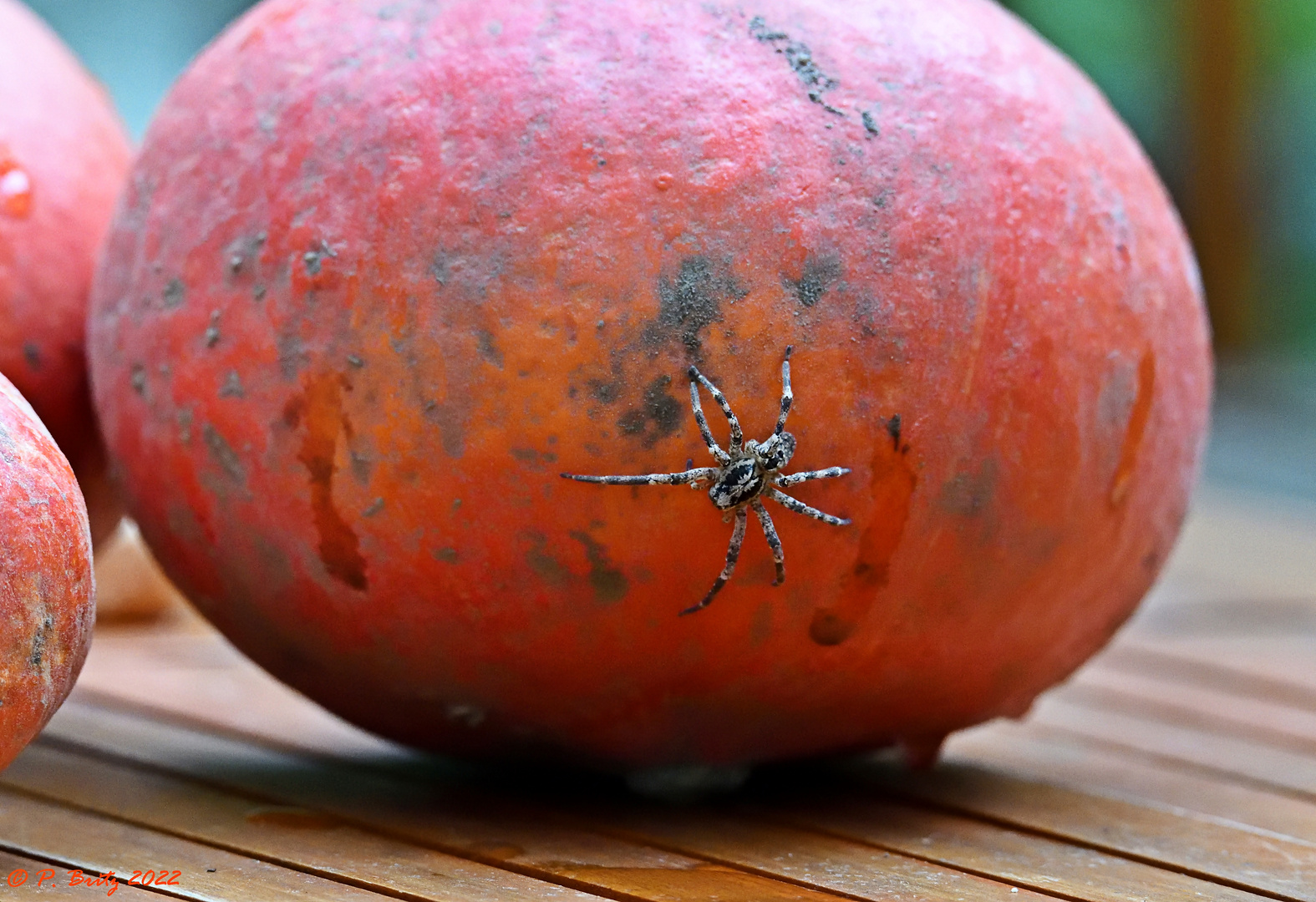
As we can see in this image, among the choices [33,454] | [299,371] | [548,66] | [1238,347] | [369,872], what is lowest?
[369,872]

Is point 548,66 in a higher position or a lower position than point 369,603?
higher

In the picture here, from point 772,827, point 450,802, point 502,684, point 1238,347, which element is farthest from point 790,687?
point 1238,347

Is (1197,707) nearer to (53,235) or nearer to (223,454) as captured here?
(223,454)

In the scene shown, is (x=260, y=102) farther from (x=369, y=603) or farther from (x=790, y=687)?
(x=790, y=687)

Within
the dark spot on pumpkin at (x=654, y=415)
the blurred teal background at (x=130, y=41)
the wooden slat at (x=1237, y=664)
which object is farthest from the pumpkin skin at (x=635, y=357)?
the blurred teal background at (x=130, y=41)

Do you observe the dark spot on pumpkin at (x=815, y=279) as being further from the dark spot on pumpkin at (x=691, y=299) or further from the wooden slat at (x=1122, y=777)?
the wooden slat at (x=1122, y=777)

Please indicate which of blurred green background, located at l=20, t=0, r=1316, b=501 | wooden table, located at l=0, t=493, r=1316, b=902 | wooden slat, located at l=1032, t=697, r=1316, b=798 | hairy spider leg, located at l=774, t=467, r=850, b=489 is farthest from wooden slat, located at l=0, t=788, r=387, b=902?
blurred green background, located at l=20, t=0, r=1316, b=501
